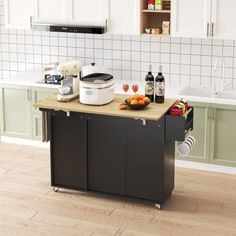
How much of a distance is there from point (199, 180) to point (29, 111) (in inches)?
83.6

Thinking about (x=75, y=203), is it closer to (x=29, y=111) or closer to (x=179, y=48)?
(x=29, y=111)

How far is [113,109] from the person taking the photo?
511cm

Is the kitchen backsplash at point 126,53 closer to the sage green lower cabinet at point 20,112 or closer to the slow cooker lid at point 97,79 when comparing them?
the sage green lower cabinet at point 20,112

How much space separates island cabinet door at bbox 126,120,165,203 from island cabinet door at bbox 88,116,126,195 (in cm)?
7

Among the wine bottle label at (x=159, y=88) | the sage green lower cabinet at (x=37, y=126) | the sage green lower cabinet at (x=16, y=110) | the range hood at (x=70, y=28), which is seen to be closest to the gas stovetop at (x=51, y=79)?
the sage green lower cabinet at (x=16, y=110)

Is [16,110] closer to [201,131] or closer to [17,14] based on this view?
[17,14]

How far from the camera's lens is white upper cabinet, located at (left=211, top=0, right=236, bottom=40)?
5.77 metres

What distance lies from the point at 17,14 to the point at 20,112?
1120 mm

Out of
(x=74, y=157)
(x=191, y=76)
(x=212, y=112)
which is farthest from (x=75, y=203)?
(x=191, y=76)

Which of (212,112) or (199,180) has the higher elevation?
(212,112)

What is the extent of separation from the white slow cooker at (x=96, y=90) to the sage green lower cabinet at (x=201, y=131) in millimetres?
1094

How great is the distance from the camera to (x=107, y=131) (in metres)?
5.20

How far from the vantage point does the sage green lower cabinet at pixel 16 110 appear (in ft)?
21.9

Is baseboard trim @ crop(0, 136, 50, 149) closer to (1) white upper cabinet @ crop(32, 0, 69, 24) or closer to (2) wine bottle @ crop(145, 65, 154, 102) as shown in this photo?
(1) white upper cabinet @ crop(32, 0, 69, 24)
